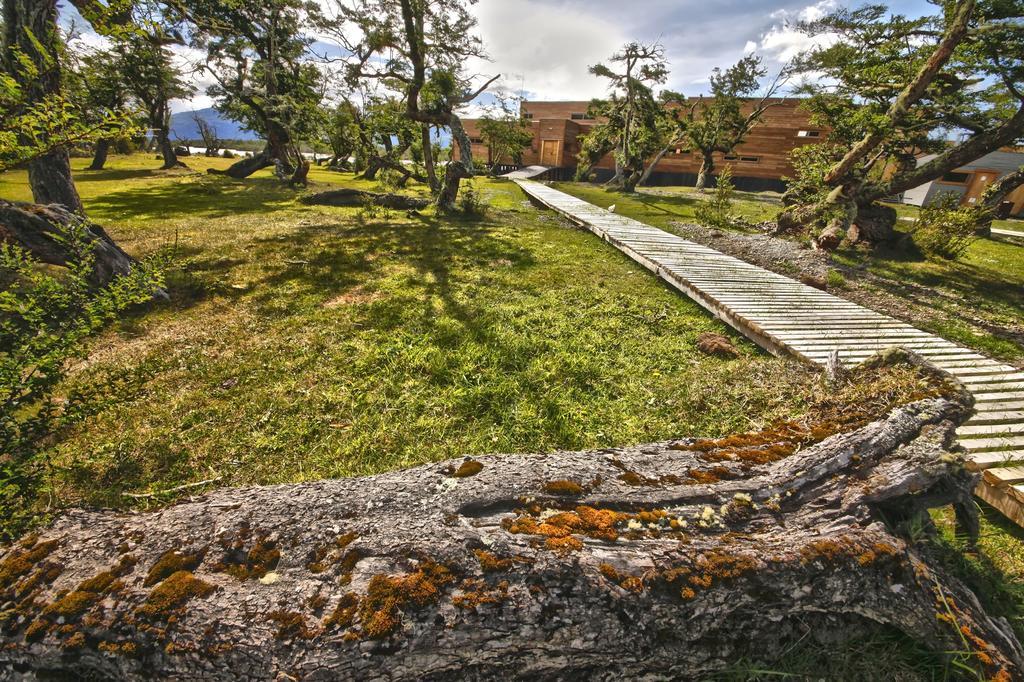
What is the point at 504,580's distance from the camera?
5.95 feet

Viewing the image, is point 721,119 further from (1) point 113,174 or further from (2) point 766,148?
(1) point 113,174

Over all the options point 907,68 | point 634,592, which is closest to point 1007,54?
point 907,68

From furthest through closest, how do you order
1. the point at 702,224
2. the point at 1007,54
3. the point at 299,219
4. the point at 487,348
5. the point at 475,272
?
the point at 702,224
the point at 299,219
the point at 1007,54
the point at 475,272
the point at 487,348

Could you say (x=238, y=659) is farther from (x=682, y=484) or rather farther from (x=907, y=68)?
(x=907, y=68)

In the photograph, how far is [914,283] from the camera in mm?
10211

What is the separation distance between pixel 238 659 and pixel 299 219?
15794mm

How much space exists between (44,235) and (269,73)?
19.0m

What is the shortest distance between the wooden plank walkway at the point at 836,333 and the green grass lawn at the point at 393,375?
37 cm

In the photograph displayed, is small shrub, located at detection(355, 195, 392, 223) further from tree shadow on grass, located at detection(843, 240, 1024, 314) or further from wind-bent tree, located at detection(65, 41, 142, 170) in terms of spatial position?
tree shadow on grass, located at detection(843, 240, 1024, 314)

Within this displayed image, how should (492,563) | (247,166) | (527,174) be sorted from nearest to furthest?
(492,563) → (247,166) → (527,174)

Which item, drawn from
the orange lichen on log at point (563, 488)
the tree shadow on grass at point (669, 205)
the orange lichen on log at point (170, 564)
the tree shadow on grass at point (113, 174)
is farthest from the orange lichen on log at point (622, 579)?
the tree shadow on grass at point (113, 174)

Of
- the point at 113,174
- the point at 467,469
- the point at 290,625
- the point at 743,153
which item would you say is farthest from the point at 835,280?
the point at 113,174

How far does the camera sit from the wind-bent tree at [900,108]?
10828 millimetres

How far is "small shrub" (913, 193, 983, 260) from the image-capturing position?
11992 mm
